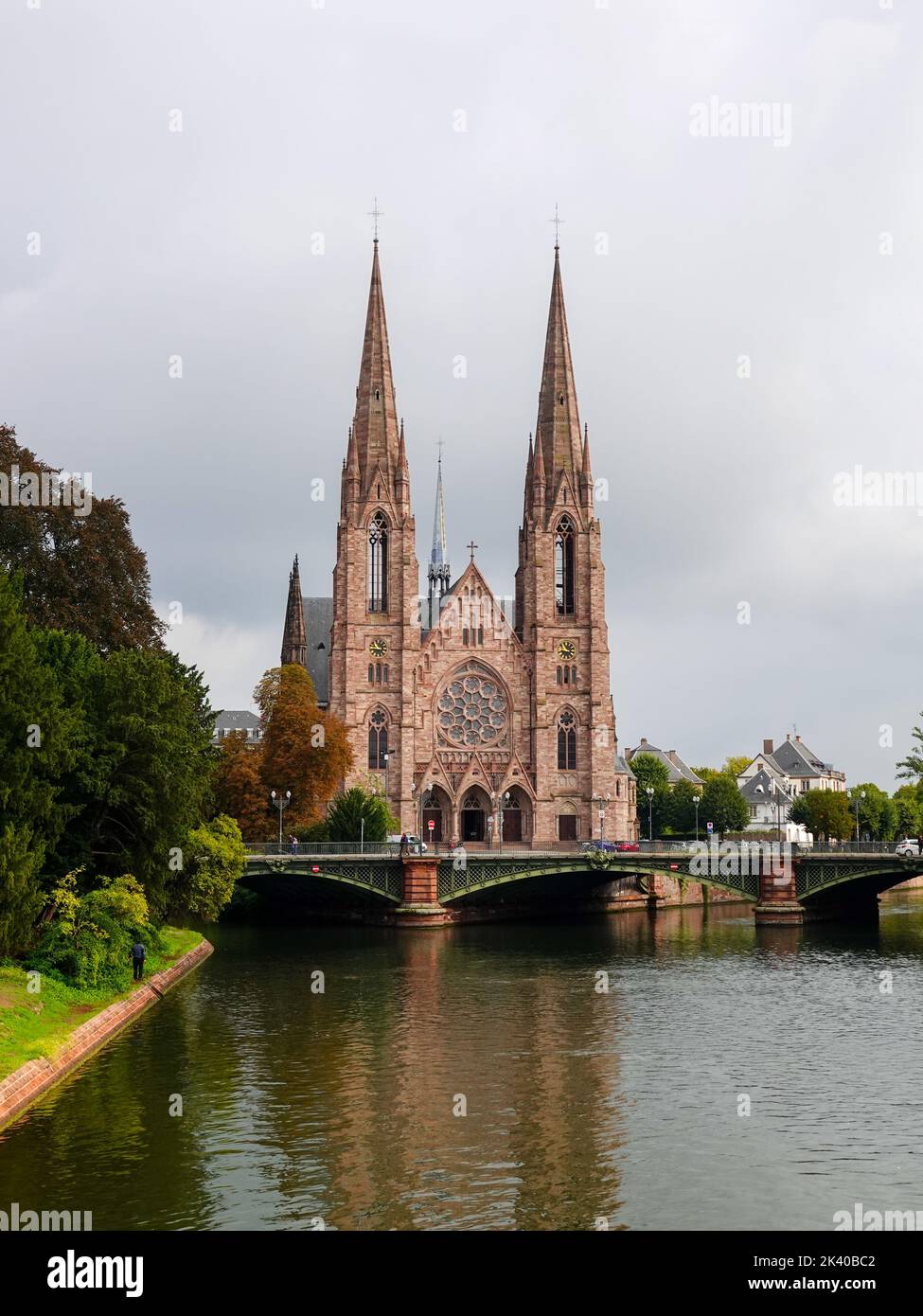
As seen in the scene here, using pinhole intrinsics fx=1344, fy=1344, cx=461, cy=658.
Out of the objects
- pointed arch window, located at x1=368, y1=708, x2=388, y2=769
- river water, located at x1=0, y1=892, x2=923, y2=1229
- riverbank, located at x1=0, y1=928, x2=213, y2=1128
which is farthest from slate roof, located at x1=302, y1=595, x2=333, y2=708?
riverbank, located at x1=0, y1=928, x2=213, y2=1128

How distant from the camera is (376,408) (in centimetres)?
10438

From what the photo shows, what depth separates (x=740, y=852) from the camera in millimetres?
71062

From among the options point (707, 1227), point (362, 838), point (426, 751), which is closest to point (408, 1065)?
point (707, 1227)

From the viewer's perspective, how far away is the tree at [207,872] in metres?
53.3

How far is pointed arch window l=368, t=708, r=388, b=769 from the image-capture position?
9838 centimetres

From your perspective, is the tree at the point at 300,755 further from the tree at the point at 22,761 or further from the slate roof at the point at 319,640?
the tree at the point at 22,761

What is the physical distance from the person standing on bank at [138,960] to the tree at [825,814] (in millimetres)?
101927

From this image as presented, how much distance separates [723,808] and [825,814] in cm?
1159

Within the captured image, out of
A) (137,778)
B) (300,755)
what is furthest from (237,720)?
(137,778)

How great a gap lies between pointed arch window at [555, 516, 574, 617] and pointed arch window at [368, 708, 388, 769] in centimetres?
1661

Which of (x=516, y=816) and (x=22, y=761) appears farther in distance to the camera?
(x=516, y=816)

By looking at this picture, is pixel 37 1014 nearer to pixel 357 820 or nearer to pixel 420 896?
pixel 420 896

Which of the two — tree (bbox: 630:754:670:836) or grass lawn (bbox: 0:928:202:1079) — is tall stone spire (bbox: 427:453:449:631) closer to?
tree (bbox: 630:754:670:836)
